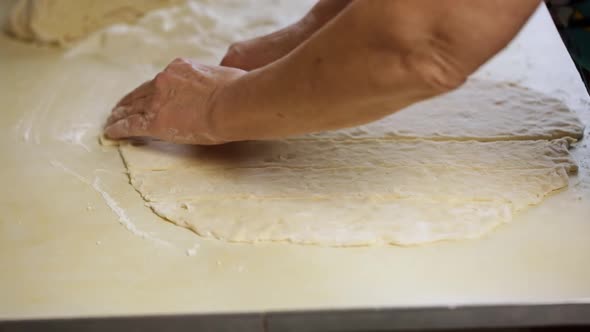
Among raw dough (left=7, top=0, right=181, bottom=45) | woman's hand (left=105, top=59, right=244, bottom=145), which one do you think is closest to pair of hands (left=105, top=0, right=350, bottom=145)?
woman's hand (left=105, top=59, right=244, bottom=145)

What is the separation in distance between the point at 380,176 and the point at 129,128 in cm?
60

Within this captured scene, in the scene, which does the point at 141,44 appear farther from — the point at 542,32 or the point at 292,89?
the point at 542,32

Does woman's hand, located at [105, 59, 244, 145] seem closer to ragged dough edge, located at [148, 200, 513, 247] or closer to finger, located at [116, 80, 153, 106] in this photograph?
finger, located at [116, 80, 153, 106]

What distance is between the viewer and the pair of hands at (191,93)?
145 centimetres

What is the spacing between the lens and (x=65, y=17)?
2104mm

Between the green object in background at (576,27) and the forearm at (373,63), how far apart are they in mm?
867

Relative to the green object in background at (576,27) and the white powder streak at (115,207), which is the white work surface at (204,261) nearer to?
the white powder streak at (115,207)

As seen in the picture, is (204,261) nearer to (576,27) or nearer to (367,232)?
(367,232)

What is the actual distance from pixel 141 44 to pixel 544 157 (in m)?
1.20

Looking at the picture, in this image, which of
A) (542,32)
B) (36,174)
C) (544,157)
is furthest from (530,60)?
(36,174)

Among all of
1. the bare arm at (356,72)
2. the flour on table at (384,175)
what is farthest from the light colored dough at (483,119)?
the bare arm at (356,72)

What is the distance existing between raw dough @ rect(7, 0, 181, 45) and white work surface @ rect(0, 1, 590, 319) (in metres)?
0.62

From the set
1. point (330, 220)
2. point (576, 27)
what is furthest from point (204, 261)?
point (576, 27)

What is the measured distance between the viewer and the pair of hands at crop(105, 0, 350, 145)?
4.75 feet
